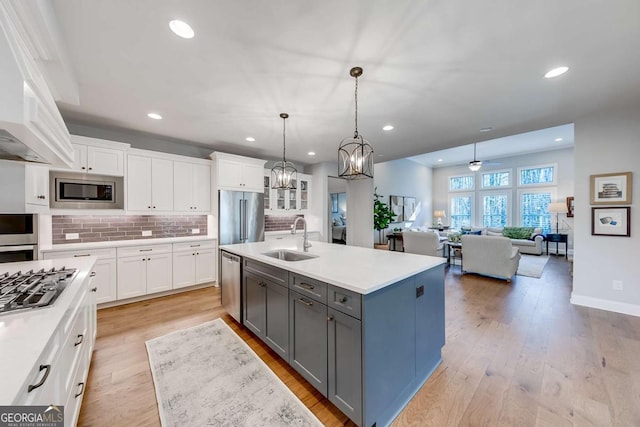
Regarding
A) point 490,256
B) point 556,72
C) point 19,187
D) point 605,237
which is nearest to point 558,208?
point 490,256

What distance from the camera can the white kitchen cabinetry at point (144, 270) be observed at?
→ 11.1 feet

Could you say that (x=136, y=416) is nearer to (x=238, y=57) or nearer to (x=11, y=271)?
(x=11, y=271)

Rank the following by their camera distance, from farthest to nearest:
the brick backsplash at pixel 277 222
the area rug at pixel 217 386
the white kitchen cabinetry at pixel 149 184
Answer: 1. the brick backsplash at pixel 277 222
2. the white kitchen cabinetry at pixel 149 184
3. the area rug at pixel 217 386

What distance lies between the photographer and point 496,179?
8539 millimetres

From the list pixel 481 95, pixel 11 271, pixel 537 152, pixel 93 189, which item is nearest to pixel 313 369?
pixel 11 271

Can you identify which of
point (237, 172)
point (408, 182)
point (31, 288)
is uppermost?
point (408, 182)

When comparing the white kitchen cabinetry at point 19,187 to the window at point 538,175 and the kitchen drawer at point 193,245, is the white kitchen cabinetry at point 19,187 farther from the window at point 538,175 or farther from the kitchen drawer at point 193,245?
the window at point 538,175

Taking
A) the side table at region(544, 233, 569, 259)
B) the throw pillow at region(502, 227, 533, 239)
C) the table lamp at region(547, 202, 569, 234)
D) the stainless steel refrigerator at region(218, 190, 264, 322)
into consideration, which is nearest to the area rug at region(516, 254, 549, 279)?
the side table at region(544, 233, 569, 259)

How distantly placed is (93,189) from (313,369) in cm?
372

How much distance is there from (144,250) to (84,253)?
636mm

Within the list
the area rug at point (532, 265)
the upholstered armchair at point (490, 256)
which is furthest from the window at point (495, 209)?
the upholstered armchair at point (490, 256)

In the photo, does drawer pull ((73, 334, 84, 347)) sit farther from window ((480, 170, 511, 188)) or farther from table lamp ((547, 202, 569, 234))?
window ((480, 170, 511, 188))

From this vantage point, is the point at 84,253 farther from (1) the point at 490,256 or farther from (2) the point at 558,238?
(2) the point at 558,238

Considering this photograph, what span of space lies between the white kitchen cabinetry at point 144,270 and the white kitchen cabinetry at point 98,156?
3.74 feet
